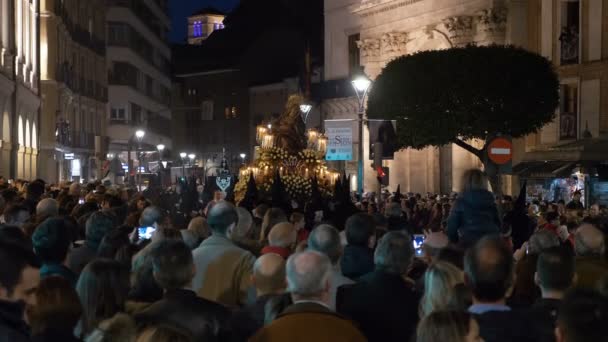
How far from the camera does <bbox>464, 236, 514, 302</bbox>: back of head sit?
6.64 meters

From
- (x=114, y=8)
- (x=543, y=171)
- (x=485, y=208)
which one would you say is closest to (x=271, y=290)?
(x=485, y=208)

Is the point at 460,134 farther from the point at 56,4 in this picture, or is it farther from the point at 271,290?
the point at 271,290

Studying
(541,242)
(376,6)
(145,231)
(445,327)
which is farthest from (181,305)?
(376,6)

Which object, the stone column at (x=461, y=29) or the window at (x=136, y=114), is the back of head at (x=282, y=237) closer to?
the stone column at (x=461, y=29)

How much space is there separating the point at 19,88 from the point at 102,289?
3585 cm

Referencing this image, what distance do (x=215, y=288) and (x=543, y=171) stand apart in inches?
1118

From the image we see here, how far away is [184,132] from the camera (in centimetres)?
10738

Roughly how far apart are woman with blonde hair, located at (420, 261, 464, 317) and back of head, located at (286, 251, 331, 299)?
634 mm

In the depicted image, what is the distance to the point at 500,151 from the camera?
18344mm

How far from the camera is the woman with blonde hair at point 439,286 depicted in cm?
677

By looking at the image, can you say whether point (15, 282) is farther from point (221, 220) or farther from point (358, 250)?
point (358, 250)

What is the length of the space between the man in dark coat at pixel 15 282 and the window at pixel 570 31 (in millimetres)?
34147

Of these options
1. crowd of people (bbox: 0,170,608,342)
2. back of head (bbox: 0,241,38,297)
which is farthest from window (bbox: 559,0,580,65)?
back of head (bbox: 0,241,38,297)

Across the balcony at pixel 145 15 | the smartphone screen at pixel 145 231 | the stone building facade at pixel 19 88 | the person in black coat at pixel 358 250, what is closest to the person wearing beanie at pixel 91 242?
the smartphone screen at pixel 145 231
